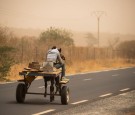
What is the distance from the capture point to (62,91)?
1617cm

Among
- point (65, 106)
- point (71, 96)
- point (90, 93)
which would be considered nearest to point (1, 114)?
point (65, 106)

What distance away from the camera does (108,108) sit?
49.3ft

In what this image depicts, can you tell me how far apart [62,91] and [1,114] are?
2961mm

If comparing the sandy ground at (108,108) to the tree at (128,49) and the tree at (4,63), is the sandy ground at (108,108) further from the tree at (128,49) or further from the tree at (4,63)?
the tree at (128,49)

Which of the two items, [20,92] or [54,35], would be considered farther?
[54,35]

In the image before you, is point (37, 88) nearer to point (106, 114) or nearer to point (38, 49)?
point (106, 114)

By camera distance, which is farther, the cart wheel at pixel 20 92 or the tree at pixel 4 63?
the tree at pixel 4 63

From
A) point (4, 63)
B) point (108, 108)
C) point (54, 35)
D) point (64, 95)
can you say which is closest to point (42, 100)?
point (64, 95)

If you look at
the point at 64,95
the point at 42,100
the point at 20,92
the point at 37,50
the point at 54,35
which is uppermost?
the point at 54,35

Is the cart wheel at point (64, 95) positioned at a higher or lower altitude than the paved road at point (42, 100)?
higher

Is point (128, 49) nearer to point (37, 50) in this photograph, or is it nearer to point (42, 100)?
point (37, 50)

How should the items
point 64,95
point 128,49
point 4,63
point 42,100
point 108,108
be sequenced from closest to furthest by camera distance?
1. point 108,108
2. point 64,95
3. point 42,100
4. point 4,63
5. point 128,49

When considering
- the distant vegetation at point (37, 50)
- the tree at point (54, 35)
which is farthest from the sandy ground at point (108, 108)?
the tree at point (54, 35)

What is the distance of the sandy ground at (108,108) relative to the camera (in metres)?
14.0
